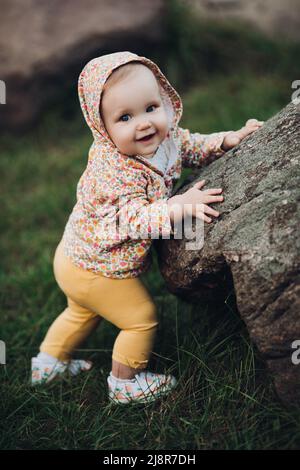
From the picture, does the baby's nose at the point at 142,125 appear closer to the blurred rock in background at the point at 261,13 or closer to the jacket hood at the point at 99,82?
the jacket hood at the point at 99,82

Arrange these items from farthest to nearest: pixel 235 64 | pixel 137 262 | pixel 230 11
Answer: pixel 230 11 → pixel 235 64 → pixel 137 262

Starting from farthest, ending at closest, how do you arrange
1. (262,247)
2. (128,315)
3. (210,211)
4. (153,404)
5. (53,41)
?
(53,41)
(128,315)
(153,404)
(210,211)
(262,247)

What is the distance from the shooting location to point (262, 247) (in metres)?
1.81

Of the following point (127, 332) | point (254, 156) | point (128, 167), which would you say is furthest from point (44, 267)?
point (254, 156)

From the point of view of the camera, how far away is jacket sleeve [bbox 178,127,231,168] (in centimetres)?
246

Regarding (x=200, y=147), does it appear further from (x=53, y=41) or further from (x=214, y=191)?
(x=53, y=41)

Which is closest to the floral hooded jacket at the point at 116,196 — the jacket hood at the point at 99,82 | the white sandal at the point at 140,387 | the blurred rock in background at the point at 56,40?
the jacket hood at the point at 99,82

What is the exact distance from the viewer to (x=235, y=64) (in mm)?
5723

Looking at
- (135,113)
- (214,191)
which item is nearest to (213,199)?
(214,191)

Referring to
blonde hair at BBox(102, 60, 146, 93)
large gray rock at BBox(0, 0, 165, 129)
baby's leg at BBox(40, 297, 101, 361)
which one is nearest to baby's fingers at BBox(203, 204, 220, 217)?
blonde hair at BBox(102, 60, 146, 93)

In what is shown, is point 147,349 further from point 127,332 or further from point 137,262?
point 137,262

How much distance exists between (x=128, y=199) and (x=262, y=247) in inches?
23.5

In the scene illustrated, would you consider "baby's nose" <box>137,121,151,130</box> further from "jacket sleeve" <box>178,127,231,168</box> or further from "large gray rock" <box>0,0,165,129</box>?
"large gray rock" <box>0,0,165,129</box>

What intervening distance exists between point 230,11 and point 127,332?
5389mm
